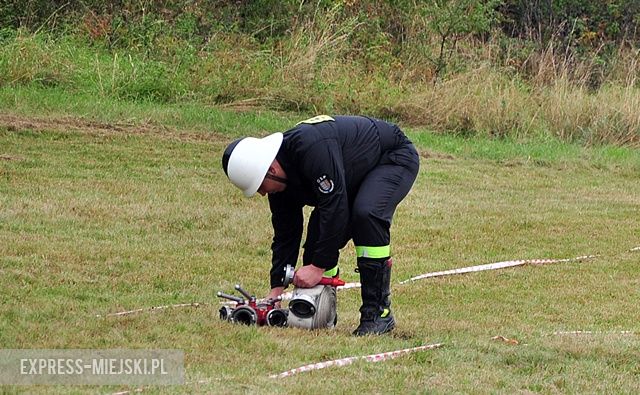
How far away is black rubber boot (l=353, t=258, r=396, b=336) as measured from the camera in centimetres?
669

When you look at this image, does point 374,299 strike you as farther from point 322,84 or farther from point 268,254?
point 322,84

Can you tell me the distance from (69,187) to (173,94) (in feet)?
18.4

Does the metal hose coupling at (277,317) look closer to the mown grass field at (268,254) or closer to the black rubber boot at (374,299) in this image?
the mown grass field at (268,254)

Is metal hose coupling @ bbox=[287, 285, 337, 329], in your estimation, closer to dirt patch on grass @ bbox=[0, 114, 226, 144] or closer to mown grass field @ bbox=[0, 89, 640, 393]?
mown grass field @ bbox=[0, 89, 640, 393]

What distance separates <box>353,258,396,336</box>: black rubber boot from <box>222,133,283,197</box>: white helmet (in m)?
0.82

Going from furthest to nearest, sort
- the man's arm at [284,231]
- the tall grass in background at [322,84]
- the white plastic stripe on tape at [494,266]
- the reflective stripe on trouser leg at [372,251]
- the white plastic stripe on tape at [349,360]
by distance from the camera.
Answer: the tall grass in background at [322,84] → the white plastic stripe on tape at [494,266] → the man's arm at [284,231] → the reflective stripe on trouser leg at [372,251] → the white plastic stripe on tape at [349,360]

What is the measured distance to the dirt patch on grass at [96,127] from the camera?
1462 cm

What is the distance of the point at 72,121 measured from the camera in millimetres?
15203

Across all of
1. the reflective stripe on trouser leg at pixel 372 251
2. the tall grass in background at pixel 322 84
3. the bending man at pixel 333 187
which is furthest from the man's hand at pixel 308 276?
the tall grass in background at pixel 322 84

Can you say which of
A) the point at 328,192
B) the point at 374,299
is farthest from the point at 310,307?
the point at 328,192

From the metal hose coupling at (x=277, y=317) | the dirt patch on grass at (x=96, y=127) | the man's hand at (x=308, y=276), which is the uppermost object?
the man's hand at (x=308, y=276)

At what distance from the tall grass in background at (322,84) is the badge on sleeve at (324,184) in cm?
1131

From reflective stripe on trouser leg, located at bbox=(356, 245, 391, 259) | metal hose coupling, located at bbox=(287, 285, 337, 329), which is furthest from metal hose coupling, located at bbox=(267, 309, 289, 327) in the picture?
reflective stripe on trouser leg, located at bbox=(356, 245, 391, 259)

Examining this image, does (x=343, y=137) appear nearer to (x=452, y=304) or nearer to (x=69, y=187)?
(x=452, y=304)
